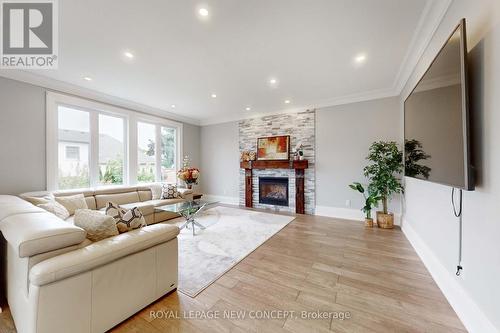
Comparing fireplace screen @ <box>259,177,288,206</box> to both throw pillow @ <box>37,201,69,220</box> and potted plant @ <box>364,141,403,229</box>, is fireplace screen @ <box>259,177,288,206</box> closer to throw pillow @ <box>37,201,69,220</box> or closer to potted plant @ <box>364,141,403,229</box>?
potted plant @ <box>364,141,403,229</box>

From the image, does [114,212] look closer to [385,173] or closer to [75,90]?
[75,90]

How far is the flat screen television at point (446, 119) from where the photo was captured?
1334 millimetres

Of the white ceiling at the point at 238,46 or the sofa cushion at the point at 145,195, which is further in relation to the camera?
the sofa cushion at the point at 145,195

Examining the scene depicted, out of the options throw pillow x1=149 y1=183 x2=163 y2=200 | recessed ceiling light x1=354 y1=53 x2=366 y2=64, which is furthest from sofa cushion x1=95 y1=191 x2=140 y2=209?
recessed ceiling light x1=354 y1=53 x2=366 y2=64

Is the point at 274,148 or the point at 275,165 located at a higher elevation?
Result: the point at 274,148

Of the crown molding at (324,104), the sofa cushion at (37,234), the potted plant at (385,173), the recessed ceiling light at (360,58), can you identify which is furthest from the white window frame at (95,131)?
the potted plant at (385,173)

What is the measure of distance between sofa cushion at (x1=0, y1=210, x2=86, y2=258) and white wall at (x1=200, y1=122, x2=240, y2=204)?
4991 mm

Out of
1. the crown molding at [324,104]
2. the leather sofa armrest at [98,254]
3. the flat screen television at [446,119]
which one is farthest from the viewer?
the crown molding at [324,104]

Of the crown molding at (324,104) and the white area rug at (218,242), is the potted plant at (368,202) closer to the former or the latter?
the white area rug at (218,242)

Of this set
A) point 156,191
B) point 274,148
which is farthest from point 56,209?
point 274,148

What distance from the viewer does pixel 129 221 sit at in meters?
1.90

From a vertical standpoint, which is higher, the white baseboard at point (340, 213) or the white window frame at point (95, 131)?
the white window frame at point (95, 131)

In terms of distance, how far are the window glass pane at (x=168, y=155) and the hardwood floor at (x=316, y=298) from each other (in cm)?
425

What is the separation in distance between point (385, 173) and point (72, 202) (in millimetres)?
5791
